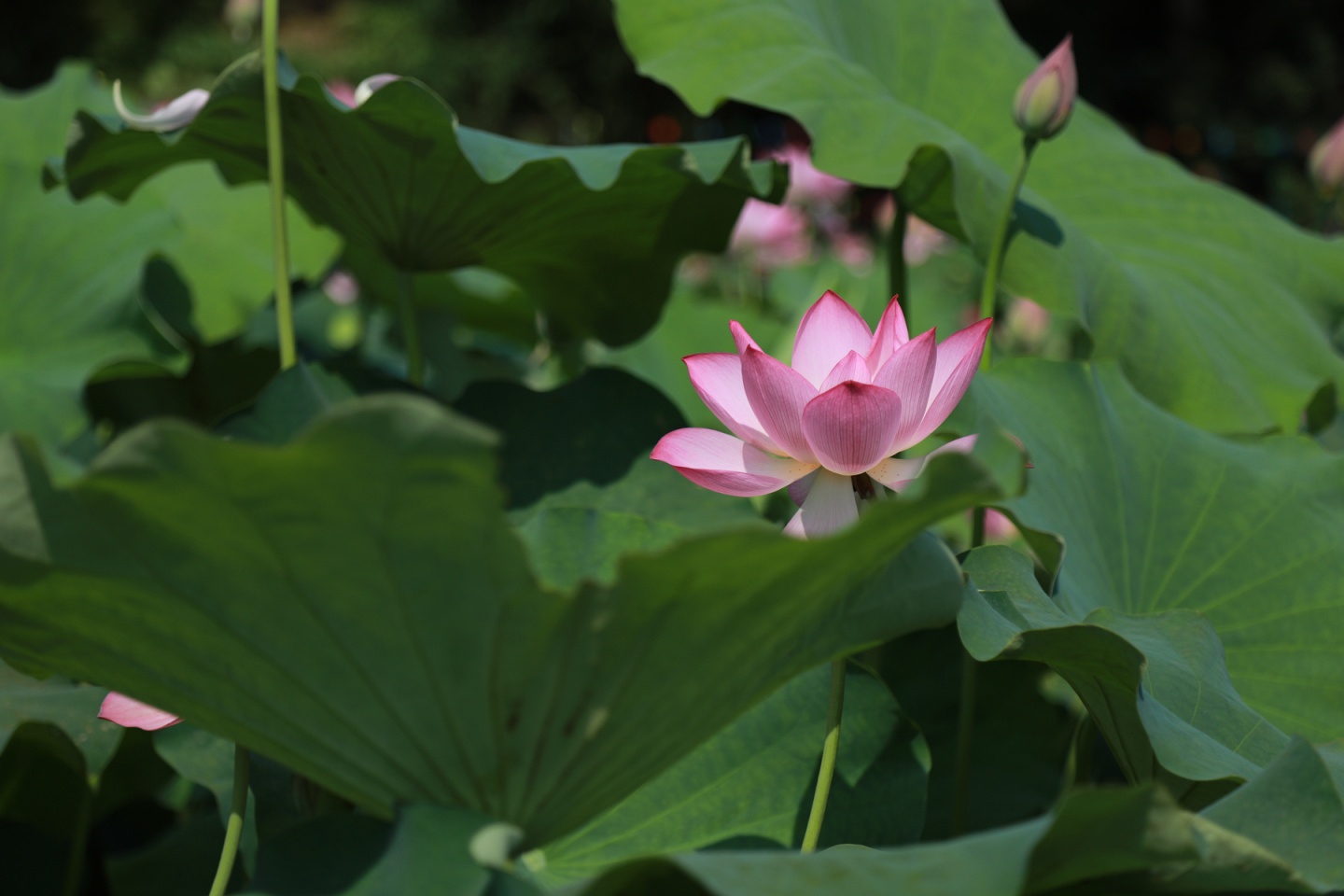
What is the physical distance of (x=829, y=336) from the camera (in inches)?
20.3

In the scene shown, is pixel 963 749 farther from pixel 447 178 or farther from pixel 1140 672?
pixel 447 178

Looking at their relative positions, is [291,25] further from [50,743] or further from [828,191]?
[50,743]

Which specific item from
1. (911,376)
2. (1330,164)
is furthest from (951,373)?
(1330,164)

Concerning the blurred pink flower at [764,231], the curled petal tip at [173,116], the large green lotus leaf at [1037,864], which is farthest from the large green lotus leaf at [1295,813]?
the blurred pink flower at [764,231]

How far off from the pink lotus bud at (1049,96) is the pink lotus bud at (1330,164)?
2.83 ft

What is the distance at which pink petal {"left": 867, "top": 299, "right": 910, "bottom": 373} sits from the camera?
49 centimetres

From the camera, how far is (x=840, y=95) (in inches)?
33.0

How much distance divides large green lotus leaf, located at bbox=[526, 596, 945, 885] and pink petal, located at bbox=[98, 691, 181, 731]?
175mm

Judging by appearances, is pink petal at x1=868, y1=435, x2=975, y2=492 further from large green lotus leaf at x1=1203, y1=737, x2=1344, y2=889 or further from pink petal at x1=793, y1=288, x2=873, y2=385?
large green lotus leaf at x1=1203, y1=737, x2=1344, y2=889

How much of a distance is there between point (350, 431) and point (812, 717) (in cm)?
33

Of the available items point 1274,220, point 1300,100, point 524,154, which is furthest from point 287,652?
point 1300,100

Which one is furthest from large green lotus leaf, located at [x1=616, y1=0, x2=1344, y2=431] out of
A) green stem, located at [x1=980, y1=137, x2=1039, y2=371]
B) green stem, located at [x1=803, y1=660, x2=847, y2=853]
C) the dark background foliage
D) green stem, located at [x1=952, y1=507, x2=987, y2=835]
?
the dark background foliage

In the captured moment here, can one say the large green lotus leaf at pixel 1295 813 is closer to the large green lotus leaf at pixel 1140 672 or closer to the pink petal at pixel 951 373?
the large green lotus leaf at pixel 1140 672

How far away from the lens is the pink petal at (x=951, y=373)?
0.46m
